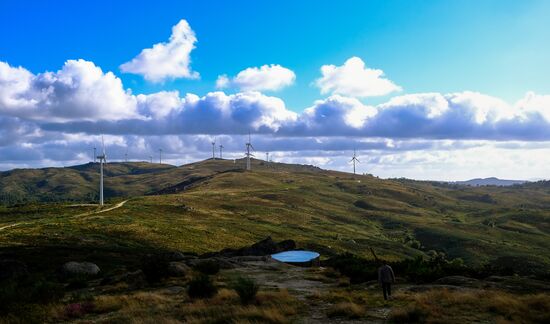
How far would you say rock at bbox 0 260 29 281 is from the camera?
145 ft

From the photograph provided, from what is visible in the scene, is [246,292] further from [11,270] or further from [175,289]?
[11,270]

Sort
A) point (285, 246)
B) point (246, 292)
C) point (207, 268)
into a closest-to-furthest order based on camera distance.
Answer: point (246, 292)
point (207, 268)
point (285, 246)

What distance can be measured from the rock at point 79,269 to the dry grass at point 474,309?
121 feet

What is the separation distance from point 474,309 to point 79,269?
4134cm

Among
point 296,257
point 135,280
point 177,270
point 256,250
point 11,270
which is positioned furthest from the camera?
point 256,250

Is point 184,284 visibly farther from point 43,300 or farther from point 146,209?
point 146,209

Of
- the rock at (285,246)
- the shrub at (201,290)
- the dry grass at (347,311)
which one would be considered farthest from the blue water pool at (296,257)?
the dry grass at (347,311)

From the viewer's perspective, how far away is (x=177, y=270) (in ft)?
139

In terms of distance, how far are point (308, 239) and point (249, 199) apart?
70.0 metres

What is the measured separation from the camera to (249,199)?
17575 centimetres

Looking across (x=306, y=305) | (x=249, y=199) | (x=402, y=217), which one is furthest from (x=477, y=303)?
(x=402, y=217)

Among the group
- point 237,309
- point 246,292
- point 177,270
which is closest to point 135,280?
point 177,270

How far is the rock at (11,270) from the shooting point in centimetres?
4431

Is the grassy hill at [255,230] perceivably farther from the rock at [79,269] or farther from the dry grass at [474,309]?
the dry grass at [474,309]
